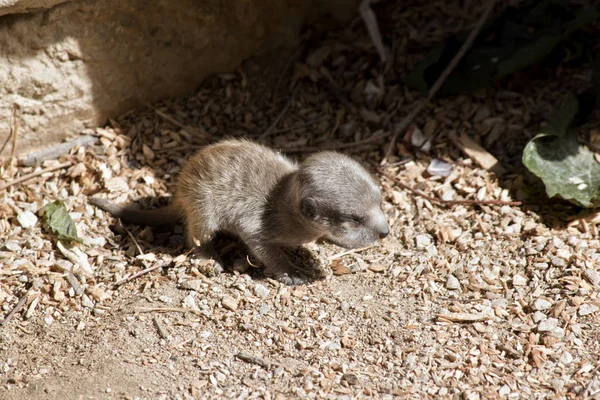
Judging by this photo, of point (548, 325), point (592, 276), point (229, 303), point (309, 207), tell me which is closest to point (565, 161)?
point (592, 276)

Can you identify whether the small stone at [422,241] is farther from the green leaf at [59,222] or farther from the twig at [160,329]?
the green leaf at [59,222]

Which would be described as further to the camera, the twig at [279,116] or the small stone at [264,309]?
the twig at [279,116]

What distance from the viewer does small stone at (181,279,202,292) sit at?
16.8 ft

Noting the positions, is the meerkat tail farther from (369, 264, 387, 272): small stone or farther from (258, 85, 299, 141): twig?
(369, 264, 387, 272): small stone

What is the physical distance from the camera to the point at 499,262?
5309 mm

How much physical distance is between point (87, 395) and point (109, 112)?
316cm

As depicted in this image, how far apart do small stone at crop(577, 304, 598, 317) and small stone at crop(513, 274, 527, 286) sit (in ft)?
1.49

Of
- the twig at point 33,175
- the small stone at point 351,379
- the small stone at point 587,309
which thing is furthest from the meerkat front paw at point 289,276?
the twig at point 33,175

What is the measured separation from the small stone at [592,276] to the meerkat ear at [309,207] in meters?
2.07

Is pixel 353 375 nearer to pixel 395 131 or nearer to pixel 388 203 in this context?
pixel 388 203

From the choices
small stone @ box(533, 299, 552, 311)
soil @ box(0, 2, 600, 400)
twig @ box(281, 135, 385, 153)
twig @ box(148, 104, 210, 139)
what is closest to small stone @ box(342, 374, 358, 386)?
soil @ box(0, 2, 600, 400)

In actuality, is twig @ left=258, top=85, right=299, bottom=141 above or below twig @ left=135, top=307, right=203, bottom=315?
above

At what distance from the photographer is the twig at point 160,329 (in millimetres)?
4680

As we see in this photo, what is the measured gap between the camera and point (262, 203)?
17.7ft
